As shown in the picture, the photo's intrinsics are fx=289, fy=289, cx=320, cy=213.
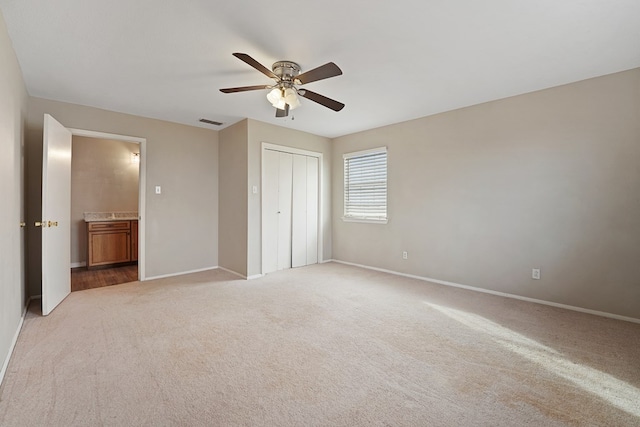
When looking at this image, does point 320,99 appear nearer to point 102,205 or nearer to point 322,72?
point 322,72

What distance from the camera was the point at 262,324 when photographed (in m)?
2.74

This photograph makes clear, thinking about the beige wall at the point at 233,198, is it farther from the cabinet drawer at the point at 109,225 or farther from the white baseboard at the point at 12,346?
the white baseboard at the point at 12,346

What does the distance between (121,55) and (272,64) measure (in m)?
1.30

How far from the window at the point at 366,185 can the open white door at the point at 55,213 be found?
402 centimetres

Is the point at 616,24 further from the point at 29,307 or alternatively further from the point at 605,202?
the point at 29,307

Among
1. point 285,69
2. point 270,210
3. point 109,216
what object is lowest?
point 109,216

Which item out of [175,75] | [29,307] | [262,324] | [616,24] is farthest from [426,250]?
[29,307]

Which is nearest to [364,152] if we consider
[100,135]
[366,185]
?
[366,185]

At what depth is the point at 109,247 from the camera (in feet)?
16.4

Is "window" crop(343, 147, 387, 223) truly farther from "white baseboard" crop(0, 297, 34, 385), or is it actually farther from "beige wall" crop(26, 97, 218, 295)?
"white baseboard" crop(0, 297, 34, 385)

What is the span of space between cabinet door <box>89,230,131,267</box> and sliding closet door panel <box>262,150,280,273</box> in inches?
103

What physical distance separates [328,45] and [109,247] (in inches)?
195

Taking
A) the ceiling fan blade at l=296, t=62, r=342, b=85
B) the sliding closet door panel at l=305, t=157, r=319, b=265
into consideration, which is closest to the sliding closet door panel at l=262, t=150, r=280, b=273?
the sliding closet door panel at l=305, t=157, r=319, b=265

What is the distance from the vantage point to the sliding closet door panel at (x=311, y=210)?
17.3ft
